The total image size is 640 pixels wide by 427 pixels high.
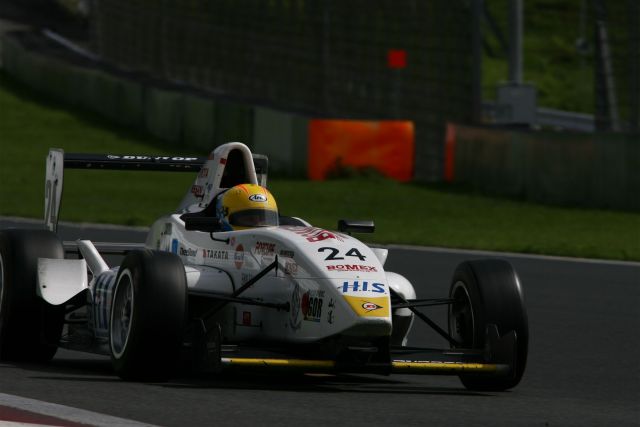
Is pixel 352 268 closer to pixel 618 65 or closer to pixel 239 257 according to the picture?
pixel 239 257

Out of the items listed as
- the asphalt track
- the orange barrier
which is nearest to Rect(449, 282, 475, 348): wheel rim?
the asphalt track

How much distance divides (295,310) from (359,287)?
0.56 meters

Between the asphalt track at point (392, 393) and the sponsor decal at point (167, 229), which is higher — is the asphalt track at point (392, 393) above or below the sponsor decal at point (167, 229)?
below

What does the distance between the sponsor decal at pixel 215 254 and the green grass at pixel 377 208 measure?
33.7ft

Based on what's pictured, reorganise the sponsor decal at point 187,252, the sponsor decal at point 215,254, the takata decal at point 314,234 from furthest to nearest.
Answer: the sponsor decal at point 187,252
the sponsor decal at point 215,254
the takata decal at point 314,234

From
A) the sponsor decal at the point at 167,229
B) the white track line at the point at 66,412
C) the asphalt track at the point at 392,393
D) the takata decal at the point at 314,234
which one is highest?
the takata decal at the point at 314,234

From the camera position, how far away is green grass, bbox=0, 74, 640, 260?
22234mm

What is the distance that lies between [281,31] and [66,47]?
1935 cm

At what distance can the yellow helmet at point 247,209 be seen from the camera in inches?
434

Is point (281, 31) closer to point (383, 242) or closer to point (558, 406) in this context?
point (383, 242)

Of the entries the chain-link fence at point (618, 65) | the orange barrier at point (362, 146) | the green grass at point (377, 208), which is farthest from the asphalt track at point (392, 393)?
the orange barrier at point (362, 146)

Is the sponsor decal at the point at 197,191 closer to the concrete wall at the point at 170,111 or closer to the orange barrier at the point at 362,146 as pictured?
the orange barrier at the point at 362,146

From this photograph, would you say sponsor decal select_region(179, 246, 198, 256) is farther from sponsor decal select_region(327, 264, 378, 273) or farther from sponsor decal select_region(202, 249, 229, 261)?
sponsor decal select_region(327, 264, 378, 273)

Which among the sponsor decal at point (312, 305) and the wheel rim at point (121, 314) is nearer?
the sponsor decal at point (312, 305)
